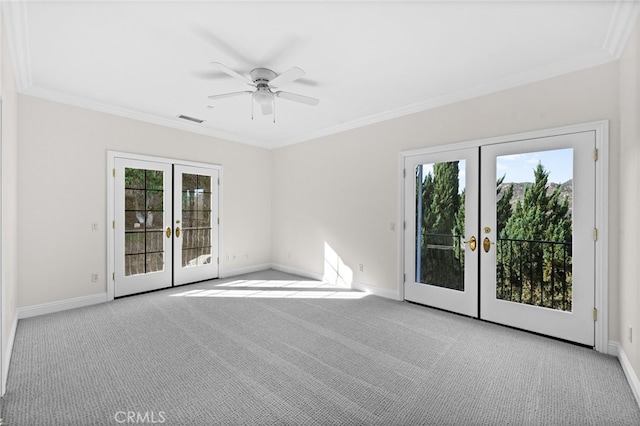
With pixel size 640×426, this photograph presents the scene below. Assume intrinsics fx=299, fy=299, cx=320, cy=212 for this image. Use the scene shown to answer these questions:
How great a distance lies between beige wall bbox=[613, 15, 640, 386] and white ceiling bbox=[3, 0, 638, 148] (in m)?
0.34

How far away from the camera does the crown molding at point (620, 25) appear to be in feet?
7.07

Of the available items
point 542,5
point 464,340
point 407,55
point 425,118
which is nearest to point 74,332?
point 464,340

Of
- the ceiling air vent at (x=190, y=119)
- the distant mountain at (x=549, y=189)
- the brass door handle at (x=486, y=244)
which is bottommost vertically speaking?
the brass door handle at (x=486, y=244)

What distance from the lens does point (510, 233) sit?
11.1 ft

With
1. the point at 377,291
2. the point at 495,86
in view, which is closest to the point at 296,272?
the point at 377,291

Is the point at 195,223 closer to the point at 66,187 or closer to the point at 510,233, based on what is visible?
the point at 66,187

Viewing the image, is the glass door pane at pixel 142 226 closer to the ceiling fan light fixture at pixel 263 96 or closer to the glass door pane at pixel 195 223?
the glass door pane at pixel 195 223

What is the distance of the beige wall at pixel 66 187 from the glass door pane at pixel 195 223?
533 millimetres

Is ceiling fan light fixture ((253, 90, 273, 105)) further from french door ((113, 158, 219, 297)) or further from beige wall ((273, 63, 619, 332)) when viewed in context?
french door ((113, 158, 219, 297))

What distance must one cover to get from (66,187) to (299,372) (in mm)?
3852

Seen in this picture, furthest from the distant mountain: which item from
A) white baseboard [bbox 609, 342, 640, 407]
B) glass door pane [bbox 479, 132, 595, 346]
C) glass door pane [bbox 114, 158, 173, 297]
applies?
glass door pane [bbox 114, 158, 173, 297]

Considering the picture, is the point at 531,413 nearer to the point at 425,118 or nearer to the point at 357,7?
the point at 357,7

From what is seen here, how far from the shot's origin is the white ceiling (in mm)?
2252

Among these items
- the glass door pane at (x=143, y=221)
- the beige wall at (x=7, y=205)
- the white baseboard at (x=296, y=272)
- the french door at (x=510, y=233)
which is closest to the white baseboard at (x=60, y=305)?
the beige wall at (x=7, y=205)
